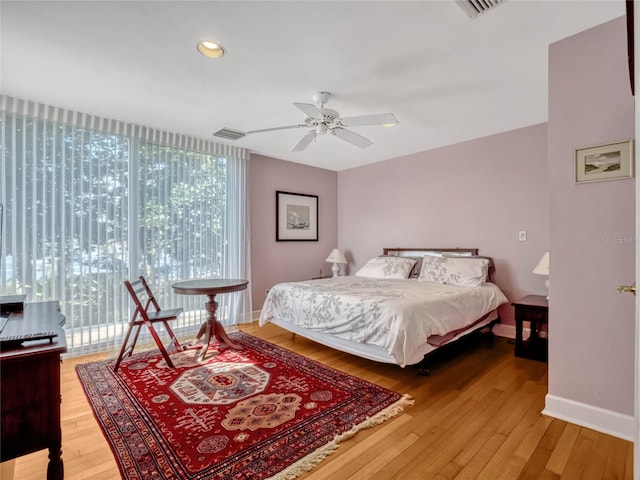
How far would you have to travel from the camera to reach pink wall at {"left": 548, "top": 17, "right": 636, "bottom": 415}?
1.77 m

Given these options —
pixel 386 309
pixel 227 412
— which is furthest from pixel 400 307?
pixel 227 412

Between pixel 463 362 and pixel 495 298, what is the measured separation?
2.98 ft

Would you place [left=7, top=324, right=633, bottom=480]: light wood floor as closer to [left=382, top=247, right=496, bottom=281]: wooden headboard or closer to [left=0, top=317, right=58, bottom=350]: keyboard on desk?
[left=0, top=317, right=58, bottom=350]: keyboard on desk

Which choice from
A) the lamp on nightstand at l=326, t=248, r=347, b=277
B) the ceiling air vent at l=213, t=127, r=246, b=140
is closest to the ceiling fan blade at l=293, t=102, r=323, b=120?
the ceiling air vent at l=213, t=127, r=246, b=140

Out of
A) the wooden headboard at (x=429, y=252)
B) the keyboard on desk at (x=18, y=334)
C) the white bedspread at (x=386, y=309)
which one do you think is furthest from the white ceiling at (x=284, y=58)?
the white bedspread at (x=386, y=309)

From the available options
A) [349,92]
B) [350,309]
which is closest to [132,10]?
[349,92]

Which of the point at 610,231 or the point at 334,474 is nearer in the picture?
the point at 334,474

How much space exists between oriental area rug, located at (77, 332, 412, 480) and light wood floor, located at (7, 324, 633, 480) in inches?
3.4

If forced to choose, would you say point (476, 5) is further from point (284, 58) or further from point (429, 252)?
point (429, 252)

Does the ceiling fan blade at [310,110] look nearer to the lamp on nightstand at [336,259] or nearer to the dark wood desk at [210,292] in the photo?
the dark wood desk at [210,292]

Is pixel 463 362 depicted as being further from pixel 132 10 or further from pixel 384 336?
pixel 132 10

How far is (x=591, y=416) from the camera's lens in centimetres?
185

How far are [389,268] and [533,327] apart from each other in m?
1.76

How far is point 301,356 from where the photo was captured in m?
3.02
